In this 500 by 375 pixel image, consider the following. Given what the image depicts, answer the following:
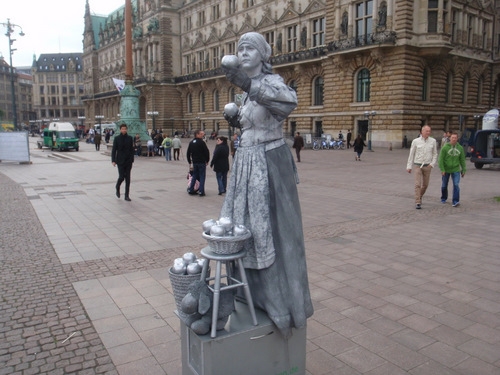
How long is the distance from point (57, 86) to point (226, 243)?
145 m

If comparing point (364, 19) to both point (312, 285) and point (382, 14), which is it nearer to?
point (382, 14)

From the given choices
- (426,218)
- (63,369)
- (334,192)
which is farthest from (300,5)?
(63,369)

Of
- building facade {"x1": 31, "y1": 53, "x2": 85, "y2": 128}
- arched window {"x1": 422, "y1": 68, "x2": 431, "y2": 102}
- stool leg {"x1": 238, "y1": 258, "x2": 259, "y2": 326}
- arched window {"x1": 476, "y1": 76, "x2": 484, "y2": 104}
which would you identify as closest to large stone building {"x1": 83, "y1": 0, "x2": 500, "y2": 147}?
arched window {"x1": 422, "y1": 68, "x2": 431, "y2": 102}

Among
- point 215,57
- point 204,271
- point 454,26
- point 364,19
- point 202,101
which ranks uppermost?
point 215,57

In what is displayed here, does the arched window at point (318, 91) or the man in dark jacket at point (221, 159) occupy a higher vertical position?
the arched window at point (318, 91)

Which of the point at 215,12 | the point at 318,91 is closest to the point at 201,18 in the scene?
the point at 215,12

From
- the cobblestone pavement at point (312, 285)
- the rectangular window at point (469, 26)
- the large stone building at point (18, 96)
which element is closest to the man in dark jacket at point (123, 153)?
the cobblestone pavement at point (312, 285)

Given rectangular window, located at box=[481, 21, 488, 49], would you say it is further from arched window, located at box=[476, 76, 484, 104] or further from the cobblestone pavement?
the cobblestone pavement

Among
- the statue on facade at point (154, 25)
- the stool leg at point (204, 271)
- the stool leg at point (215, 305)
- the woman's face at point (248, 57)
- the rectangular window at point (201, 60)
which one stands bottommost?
the stool leg at point (215, 305)

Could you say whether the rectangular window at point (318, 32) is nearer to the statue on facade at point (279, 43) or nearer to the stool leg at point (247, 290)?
the statue on facade at point (279, 43)

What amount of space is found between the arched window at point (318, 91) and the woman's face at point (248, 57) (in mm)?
38959

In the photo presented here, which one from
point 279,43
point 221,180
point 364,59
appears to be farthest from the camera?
point 279,43

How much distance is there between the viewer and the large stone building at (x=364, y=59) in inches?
1256

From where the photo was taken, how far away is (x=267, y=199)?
9.19 feet
